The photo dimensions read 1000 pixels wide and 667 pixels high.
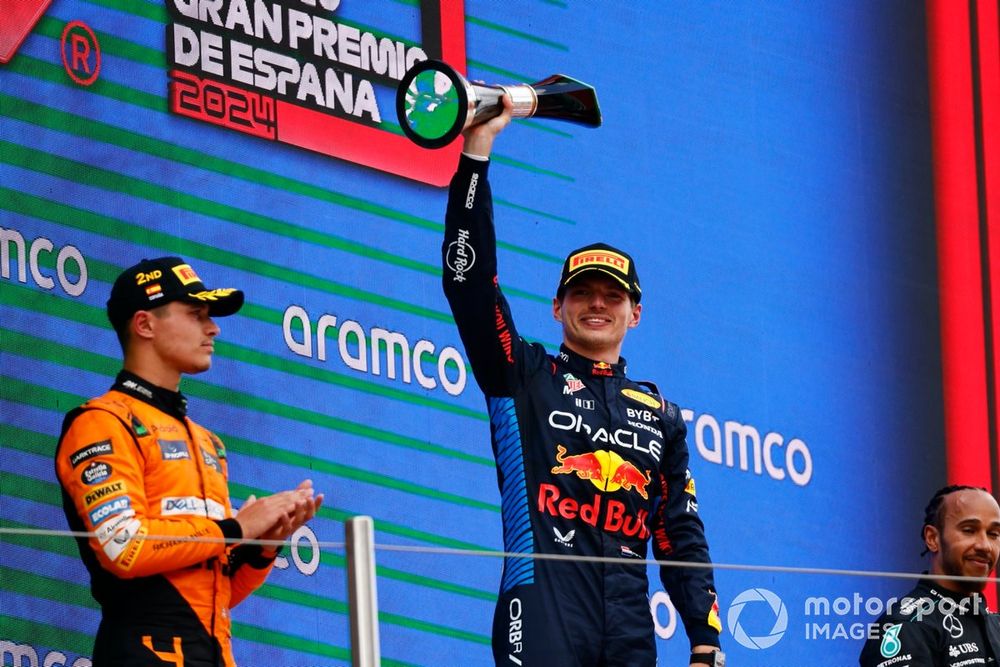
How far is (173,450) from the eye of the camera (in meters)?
2.82

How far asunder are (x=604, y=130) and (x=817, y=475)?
1.04 metres

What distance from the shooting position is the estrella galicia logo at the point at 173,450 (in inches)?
111

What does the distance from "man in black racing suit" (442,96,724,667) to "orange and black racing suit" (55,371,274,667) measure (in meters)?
0.55

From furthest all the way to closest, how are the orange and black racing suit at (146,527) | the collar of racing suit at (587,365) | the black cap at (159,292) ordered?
1. the collar of racing suit at (587,365)
2. the black cap at (159,292)
3. the orange and black racing suit at (146,527)

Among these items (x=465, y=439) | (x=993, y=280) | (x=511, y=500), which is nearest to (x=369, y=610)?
(x=511, y=500)

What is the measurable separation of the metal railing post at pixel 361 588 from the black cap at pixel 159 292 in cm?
78

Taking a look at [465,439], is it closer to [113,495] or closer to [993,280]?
[113,495]

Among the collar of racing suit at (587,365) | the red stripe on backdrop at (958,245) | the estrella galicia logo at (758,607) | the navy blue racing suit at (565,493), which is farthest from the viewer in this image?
the red stripe on backdrop at (958,245)

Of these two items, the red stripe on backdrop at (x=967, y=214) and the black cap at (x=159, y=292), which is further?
the red stripe on backdrop at (x=967, y=214)

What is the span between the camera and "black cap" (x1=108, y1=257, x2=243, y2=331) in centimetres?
293

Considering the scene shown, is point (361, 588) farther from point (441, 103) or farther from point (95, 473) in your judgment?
point (441, 103)

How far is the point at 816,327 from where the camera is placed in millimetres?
4488

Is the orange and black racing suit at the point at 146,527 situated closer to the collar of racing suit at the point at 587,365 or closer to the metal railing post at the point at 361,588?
the metal railing post at the point at 361,588

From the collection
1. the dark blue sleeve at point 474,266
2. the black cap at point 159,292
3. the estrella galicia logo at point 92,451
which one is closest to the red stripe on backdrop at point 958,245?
the dark blue sleeve at point 474,266
